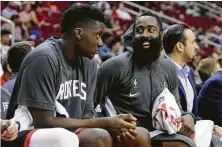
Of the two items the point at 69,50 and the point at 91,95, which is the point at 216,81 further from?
the point at 69,50

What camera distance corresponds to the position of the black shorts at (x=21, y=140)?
2.89m

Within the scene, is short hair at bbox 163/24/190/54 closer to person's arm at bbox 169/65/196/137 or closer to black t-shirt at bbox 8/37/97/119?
person's arm at bbox 169/65/196/137

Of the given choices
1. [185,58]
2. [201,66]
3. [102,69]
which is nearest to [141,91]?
A: [102,69]

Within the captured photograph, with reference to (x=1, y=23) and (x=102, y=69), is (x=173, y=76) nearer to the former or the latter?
(x=102, y=69)

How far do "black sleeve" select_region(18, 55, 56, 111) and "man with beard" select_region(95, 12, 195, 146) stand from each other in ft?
2.14

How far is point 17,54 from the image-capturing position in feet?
13.8

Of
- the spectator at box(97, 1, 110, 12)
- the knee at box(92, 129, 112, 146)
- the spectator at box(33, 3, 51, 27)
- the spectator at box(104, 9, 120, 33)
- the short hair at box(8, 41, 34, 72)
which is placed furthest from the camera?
the spectator at box(97, 1, 110, 12)

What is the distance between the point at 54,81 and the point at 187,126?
3.52ft

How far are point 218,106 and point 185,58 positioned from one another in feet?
1.60

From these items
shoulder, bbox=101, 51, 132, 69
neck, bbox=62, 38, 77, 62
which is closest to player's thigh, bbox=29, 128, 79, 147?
neck, bbox=62, 38, 77, 62

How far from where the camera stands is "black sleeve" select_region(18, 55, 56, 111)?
9.75ft

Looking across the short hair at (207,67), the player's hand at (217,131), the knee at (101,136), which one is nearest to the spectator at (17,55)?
the knee at (101,136)

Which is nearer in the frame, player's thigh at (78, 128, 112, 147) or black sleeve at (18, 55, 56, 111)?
player's thigh at (78, 128, 112, 147)

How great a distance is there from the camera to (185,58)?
455 centimetres
